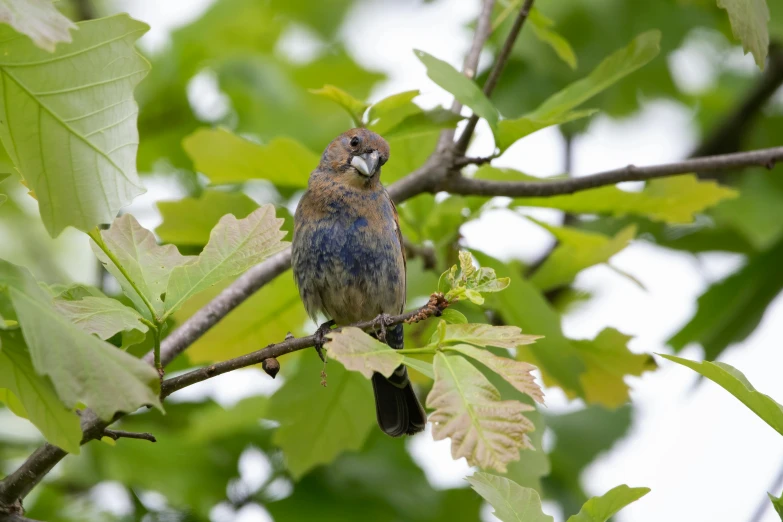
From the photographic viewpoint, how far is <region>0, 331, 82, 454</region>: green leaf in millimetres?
2268

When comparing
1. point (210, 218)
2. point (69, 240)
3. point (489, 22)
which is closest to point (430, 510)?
point (210, 218)

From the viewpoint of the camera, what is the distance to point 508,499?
2.60 metres

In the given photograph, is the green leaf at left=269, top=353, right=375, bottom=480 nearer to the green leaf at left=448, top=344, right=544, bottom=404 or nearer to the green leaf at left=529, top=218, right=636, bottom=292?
the green leaf at left=529, top=218, right=636, bottom=292

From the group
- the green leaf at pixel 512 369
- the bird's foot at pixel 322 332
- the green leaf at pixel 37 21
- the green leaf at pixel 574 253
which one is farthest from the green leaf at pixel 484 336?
the green leaf at pixel 574 253

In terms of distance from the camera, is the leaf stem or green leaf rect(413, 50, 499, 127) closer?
the leaf stem

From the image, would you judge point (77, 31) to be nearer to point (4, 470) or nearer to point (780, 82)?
point (4, 470)

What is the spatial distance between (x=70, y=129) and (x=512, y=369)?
A: 51.5 inches

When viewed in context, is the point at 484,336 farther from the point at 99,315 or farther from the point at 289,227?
the point at 289,227

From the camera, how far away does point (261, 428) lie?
595 cm

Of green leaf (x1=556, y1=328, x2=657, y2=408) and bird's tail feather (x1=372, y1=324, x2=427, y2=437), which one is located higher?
green leaf (x1=556, y1=328, x2=657, y2=408)

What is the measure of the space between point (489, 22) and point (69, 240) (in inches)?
214

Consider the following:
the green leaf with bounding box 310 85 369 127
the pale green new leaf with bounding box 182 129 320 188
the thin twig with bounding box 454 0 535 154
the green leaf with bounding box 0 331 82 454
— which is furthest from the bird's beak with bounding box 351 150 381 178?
the green leaf with bounding box 0 331 82 454

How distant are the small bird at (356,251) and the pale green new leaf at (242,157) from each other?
12.9 inches

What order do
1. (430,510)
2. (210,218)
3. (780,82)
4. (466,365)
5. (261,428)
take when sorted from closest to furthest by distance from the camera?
(466,365) → (210,218) → (430,510) → (261,428) → (780,82)
